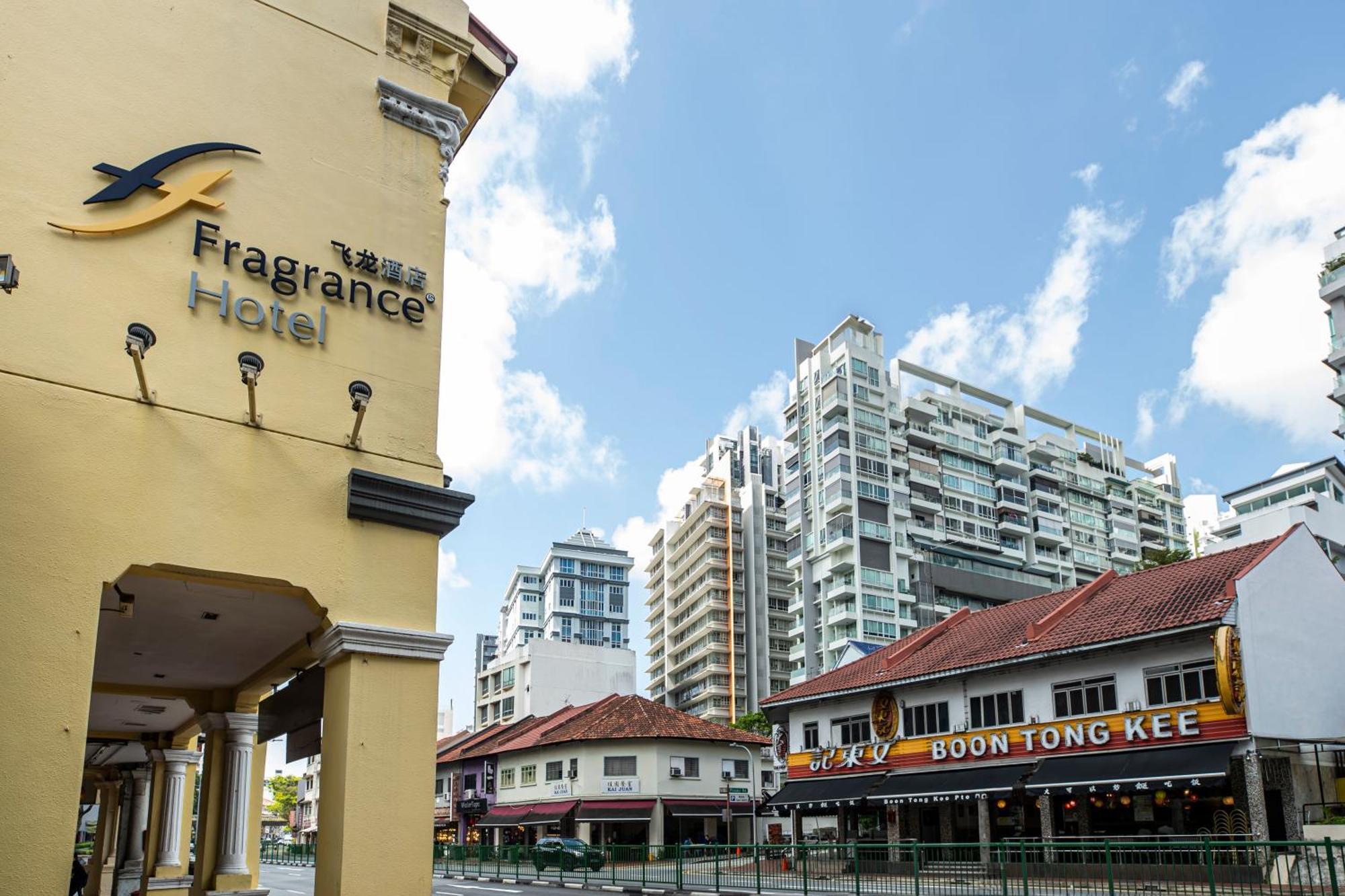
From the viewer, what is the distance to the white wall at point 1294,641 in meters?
23.4

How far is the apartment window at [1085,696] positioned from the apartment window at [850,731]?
24.0 feet

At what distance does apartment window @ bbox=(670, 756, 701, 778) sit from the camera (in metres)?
46.9

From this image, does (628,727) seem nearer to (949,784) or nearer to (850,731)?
(850,731)

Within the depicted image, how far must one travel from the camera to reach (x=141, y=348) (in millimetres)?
6707

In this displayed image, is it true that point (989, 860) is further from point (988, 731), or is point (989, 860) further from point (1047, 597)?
point (1047, 597)

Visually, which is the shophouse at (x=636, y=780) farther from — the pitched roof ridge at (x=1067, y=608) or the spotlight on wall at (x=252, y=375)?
the spotlight on wall at (x=252, y=375)

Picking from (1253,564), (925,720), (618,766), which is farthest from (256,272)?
(618,766)

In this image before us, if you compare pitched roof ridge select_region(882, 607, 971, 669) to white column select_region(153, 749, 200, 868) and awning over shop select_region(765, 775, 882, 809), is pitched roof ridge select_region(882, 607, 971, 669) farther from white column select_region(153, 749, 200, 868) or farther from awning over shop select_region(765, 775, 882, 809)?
white column select_region(153, 749, 200, 868)

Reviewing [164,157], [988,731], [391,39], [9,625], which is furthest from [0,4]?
[988,731]

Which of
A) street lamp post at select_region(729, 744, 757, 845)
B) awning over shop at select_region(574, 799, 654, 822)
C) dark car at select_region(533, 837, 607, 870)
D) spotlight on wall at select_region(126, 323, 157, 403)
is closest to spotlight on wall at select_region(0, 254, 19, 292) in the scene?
spotlight on wall at select_region(126, 323, 157, 403)

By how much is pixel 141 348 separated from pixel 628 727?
42451 millimetres

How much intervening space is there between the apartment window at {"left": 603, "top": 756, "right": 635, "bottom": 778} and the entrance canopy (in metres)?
17.9

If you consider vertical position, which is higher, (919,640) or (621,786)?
(919,640)

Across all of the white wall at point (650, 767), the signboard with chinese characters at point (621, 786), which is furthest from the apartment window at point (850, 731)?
the signboard with chinese characters at point (621, 786)
